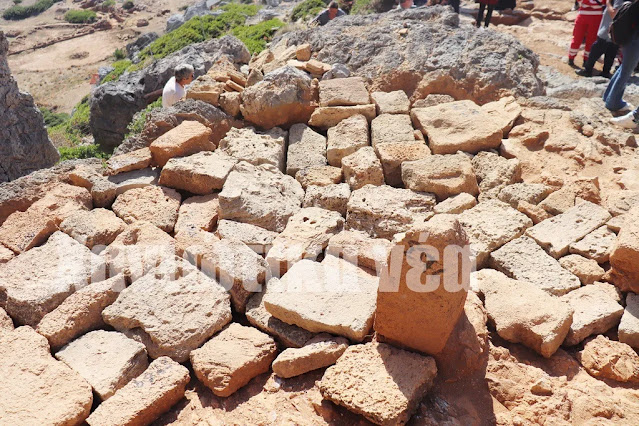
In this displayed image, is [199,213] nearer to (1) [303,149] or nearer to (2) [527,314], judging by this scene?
(1) [303,149]

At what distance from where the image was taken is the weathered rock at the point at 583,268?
11.0ft

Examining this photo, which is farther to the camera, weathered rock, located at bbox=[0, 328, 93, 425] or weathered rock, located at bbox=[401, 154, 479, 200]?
weathered rock, located at bbox=[401, 154, 479, 200]

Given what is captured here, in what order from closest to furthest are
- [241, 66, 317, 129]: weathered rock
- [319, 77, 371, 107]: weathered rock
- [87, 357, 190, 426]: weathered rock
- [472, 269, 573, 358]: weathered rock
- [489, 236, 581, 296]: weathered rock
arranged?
[87, 357, 190, 426]: weathered rock
[472, 269, 573, 358]: weathered rock
[489, 236, 581, 296]: weathered rock
[241, 66, 317, 129]: weathered rock
[319, 77, 371, 107]: weathered rock

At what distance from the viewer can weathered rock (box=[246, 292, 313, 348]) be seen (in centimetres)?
303

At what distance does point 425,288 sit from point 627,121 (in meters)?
4.00

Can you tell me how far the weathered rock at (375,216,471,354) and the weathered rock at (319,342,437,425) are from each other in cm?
12

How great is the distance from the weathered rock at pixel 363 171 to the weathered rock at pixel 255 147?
679 mm

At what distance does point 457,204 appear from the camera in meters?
3.93

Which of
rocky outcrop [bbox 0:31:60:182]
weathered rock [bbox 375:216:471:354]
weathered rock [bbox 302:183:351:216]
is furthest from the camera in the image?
rocky outcrop [bbox 0:31:60:182]

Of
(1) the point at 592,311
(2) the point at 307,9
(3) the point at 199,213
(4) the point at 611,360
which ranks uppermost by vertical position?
(3) the point at 199,213

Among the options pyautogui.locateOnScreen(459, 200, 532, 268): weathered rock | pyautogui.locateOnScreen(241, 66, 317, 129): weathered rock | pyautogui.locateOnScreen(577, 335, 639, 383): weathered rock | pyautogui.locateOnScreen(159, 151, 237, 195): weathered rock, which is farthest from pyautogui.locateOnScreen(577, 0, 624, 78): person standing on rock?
pyautogui.locateOnScreen(159, 151, 237, 195): weathered rock

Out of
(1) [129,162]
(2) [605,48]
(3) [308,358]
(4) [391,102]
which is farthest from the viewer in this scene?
(2) [605,48]

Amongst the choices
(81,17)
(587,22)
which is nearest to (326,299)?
(587,22)

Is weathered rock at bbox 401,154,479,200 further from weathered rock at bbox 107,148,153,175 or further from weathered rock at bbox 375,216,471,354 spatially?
weathered rock at bbox 107,148,153,175
